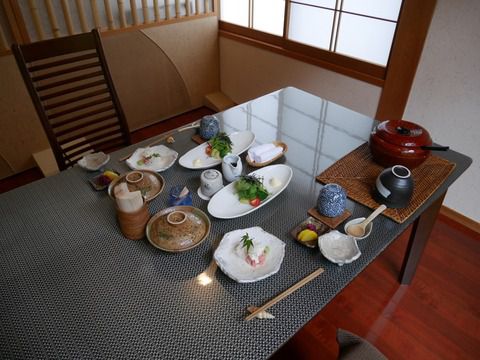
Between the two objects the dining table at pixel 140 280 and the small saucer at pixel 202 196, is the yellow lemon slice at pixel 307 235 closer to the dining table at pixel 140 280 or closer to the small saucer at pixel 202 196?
the dining table at pixel 140 280

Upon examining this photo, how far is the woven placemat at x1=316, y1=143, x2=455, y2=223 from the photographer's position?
1.18m

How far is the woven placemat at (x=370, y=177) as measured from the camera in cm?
118

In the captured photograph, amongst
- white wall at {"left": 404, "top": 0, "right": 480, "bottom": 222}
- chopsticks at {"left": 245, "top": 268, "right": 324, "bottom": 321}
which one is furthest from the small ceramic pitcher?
white wall at {"left": 404, "top": 0, "right": 480, "bottom": 222}

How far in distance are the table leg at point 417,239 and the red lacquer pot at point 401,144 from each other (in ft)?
0.66

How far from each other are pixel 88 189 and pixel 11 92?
67.6 inches

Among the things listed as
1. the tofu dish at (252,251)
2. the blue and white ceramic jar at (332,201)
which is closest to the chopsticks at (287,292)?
the tofu dish at (252,251)

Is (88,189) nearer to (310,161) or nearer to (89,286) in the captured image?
(89,286)

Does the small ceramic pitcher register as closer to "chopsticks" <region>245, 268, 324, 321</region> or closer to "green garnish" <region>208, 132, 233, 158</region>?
"green garnish" <region>208, 132, 233, 158</region>

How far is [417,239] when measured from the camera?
1.59 metres

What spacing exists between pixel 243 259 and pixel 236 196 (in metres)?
0.29

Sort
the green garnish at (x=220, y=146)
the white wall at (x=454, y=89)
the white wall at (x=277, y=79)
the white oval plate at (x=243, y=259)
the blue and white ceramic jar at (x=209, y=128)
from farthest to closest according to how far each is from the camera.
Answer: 1. the white wall at (x=277, y=79)
2. the white wall at (x=454, y=89)
3. the blue and white ceramic jar at (x=209, y=128)
4. the green garnish at (x=220, y=146)
5. the white oval plate at (x=243, y=259)

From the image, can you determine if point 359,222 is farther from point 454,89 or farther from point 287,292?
point 454,89

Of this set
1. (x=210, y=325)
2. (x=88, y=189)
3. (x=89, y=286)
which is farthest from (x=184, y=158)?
(x=210, y=325)

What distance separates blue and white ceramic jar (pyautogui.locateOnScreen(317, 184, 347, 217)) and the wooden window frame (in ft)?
4.74
